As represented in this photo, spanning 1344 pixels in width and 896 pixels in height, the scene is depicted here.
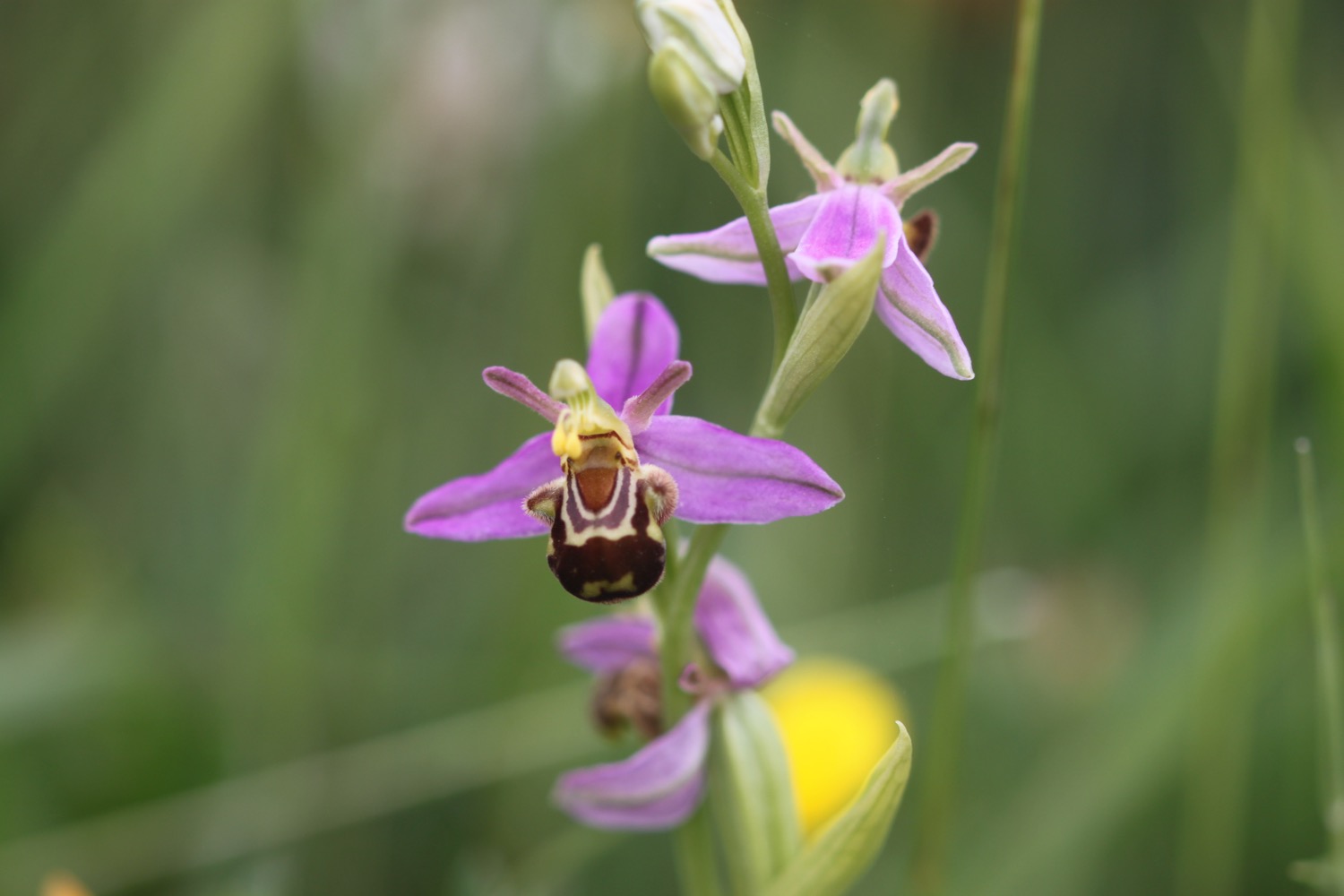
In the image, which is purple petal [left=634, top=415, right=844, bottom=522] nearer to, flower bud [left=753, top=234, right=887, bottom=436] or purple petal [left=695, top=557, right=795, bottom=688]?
flower bud [left=753, top=234, right=887, bottom=436]

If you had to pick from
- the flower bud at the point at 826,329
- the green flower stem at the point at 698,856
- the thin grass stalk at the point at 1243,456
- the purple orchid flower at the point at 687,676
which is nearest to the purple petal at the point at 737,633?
the purple orchid flower at the point at 687,676

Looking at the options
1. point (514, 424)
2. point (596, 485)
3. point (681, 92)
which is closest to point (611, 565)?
point (596, 485)

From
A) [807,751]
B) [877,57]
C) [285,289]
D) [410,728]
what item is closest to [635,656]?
[807,751]

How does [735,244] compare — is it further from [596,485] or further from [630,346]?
[596,485]

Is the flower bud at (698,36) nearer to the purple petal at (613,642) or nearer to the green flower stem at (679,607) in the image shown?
the green flower stem at (679,607)

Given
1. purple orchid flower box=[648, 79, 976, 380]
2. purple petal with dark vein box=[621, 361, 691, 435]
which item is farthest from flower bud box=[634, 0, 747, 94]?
purple petal with dark vein box=[621, 361, 691, 435]

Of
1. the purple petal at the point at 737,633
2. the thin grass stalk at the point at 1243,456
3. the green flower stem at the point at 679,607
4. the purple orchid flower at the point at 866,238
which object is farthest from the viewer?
A: the thin grass stalk at the point at 1243,456

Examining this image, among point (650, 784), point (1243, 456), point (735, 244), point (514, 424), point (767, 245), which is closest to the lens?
point (767, 245)
